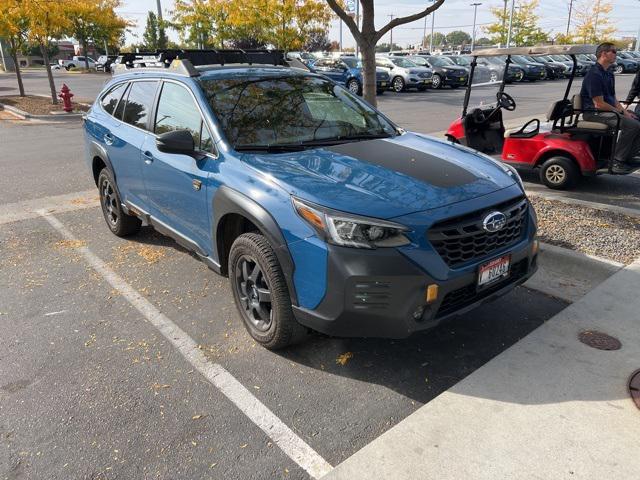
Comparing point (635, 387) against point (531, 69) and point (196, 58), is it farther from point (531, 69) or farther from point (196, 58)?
point (531, 69)

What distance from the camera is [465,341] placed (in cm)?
351

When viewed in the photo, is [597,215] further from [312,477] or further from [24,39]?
[24,39]

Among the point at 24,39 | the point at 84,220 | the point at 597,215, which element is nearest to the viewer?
the point at 597,215

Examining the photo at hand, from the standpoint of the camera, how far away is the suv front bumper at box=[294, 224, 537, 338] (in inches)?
105

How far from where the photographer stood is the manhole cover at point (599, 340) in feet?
10.8

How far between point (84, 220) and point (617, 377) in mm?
5570

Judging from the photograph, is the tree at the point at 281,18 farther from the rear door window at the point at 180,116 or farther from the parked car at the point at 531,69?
the rear door window at the point at 180,116

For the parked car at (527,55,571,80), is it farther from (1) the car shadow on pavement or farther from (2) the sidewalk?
(2) the sidewalk

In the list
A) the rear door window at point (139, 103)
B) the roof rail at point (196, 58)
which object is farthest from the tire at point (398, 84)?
the rear door window at point (139, 103)

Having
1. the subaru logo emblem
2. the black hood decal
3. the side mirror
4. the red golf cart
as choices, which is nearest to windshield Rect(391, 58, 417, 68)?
the red golf cart

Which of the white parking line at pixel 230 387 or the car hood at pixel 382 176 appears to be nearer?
the white parking line at pixel 230 387

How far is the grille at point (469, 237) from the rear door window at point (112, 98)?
369 centimetres

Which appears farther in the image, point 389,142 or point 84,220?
point 84,220

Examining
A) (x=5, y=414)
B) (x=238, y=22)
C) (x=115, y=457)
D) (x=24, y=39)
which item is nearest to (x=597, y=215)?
(x=115, y=457)
